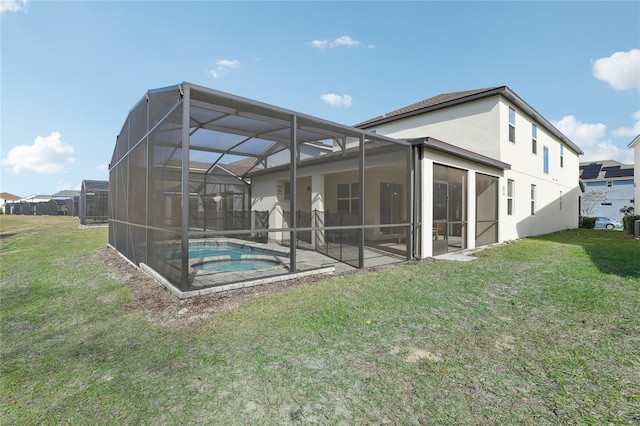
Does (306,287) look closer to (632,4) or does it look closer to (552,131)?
(632,4)

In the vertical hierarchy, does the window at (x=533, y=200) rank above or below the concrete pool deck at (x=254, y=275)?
above

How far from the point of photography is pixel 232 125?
823 centimetres

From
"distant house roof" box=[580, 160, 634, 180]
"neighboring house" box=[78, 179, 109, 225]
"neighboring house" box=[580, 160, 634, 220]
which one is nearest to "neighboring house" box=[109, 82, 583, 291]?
"neighboring house" box=[78, 179, 109, 225]

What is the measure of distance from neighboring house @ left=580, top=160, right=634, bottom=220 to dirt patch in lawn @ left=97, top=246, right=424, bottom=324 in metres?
42.1

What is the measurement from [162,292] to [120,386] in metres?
2.90

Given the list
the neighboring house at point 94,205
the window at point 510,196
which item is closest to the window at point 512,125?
the window at point 510,196

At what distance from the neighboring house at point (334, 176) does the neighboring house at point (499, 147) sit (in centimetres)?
5

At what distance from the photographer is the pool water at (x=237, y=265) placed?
25.0 ft

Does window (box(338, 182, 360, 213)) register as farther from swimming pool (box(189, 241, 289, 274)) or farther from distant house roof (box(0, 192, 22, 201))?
distant house roof (box(0, 192, 22, 201))

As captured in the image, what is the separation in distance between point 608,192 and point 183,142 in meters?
45.3

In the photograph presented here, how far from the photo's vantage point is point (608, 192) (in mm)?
33750

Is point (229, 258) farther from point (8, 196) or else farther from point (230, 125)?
point (8, 196)

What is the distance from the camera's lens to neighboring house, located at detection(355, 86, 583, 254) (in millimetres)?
10828

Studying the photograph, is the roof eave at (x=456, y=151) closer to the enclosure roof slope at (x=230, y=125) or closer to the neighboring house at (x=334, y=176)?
the neighboring house at (x=334, y=176)
